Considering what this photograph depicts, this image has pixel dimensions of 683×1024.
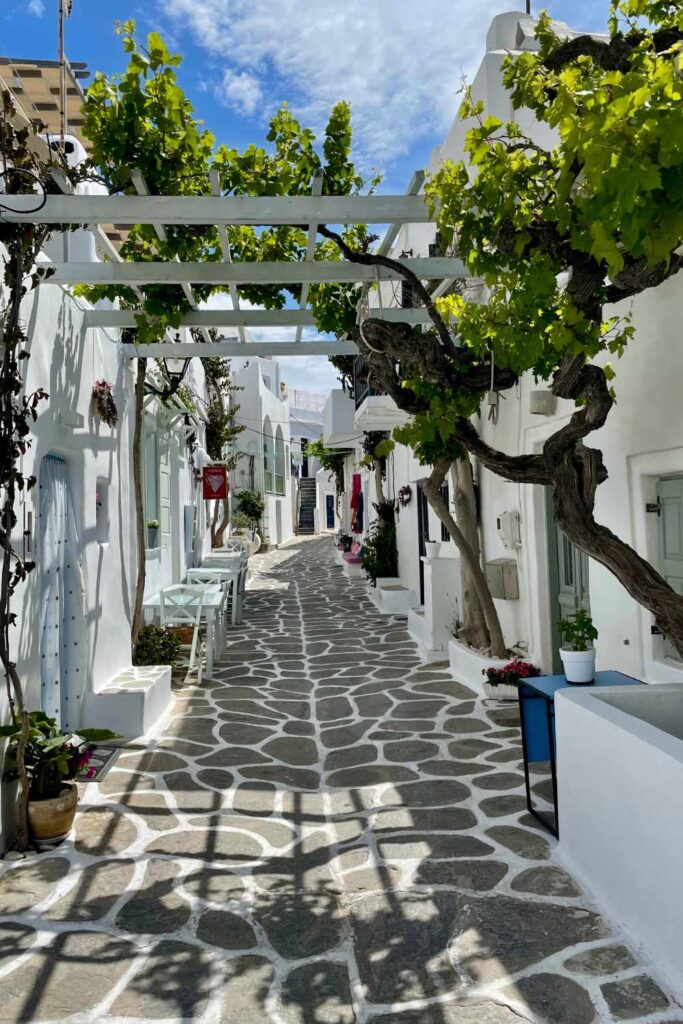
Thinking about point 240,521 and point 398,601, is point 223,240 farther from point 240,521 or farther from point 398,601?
point 240,521

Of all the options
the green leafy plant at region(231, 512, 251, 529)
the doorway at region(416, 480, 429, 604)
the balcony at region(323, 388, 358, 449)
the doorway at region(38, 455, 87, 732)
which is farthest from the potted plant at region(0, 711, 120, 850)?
the green leafy plant at region(231, 512, 251, 529)

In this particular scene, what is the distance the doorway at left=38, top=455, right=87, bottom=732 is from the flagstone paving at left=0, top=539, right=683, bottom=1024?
851 mm

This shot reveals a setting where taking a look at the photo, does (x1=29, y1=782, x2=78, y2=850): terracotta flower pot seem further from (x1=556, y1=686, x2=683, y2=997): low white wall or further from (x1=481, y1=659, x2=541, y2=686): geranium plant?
(x1=481, y1=659, x2=541, y2=686): geranium plant

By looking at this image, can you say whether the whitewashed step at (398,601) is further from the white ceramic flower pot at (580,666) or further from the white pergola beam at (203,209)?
the white pergola beam at (203,209)

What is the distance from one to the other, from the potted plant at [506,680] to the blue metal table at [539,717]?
255 centimetres

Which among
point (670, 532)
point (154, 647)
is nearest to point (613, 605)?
point (670, 532)

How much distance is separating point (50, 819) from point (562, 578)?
5.51m

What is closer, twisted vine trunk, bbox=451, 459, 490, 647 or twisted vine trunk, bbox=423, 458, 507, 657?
twisted vine trunk, bbox=423, 458, 507, 657

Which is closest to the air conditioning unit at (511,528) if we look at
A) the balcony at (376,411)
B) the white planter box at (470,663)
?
the white planter box at (470,663)

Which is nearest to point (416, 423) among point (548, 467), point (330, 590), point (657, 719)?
point (548, 467)

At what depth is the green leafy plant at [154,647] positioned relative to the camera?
8914 millimetres

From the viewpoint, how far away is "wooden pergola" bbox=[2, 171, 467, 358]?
456 centimetres

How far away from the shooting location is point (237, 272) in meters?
5.84

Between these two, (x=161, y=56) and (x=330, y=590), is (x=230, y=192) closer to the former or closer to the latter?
(x=161, y=56)
